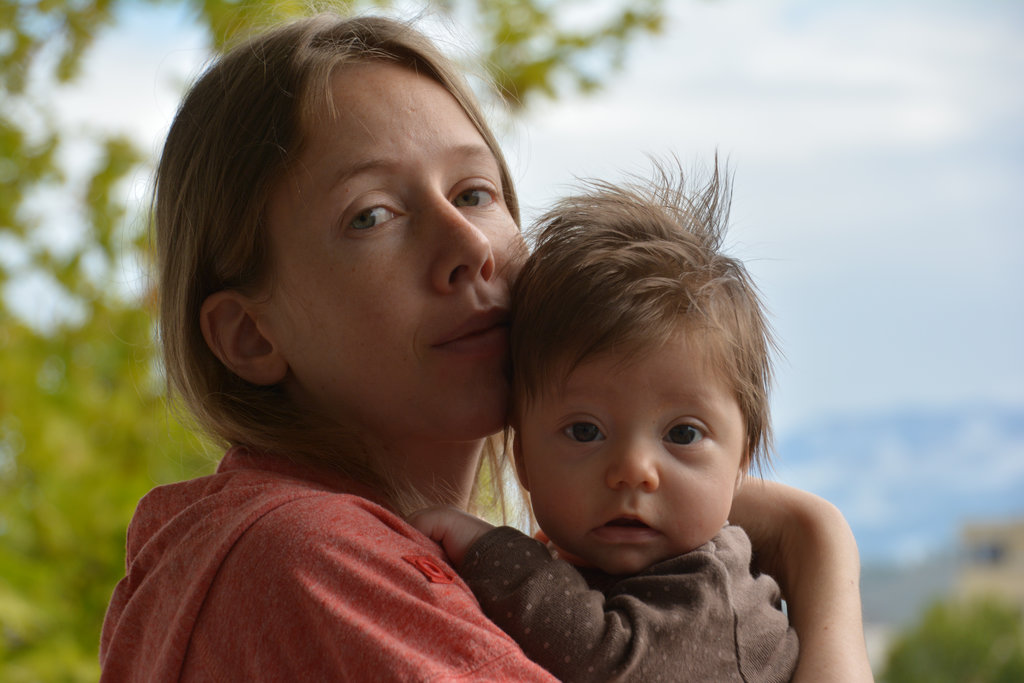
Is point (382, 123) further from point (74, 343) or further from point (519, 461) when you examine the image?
point (74, 343)

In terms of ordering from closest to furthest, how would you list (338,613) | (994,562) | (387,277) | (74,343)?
(338,613)
(387,277)
(74,343)
(994,562)

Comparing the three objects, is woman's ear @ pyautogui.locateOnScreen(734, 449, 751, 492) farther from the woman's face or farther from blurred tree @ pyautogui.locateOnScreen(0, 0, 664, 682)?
blurred tree @ pyautogui.locateOnScreen(0, 0, 664, 682)

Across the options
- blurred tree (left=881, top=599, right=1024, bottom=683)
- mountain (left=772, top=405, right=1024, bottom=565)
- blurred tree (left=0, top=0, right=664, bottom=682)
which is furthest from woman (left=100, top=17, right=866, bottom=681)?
mountain (left=772, top=405, right=1024, bottom=565)

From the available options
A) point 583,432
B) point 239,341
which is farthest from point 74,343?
point 583,432

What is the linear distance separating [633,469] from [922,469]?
535cm

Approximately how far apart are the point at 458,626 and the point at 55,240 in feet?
7.82

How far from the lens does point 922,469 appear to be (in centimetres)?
603

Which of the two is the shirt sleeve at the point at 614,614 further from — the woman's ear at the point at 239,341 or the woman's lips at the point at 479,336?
the woman's ear at the point at 239,341

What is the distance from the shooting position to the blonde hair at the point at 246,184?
128 cm

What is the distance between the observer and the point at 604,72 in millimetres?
3354

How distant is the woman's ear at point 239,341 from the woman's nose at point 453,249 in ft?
0.78

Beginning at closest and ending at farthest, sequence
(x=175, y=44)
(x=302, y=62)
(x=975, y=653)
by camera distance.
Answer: (x=302, y=62), (x=175, y=44), (x=975, y=653)

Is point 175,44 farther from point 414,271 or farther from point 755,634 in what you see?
point 755,634

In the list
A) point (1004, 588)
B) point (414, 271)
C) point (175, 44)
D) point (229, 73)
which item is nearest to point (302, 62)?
point (229, 73)
